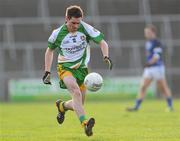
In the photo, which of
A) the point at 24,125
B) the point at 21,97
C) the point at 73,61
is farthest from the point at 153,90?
the point at 73,61

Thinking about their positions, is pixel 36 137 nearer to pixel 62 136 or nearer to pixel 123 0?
pixel 62 136

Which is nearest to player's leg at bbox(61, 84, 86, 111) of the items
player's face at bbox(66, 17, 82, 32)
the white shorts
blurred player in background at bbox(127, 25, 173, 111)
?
player's face at bbox(66, 17, 82, 32)

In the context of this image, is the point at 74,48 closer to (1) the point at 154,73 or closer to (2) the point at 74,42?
(2) the point at 74,42

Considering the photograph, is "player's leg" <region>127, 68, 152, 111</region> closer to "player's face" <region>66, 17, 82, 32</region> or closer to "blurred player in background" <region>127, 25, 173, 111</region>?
"blurred player in background" <region>127, 25, 173, 111</region>

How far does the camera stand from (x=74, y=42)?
10.6 m

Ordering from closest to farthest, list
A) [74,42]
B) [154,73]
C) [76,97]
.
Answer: [76,97]
[74,42]
[154,73]

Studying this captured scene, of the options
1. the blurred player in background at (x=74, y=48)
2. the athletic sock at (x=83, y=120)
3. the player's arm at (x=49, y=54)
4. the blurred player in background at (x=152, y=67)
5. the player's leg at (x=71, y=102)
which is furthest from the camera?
the blurred player in background at (x=152, y=67)

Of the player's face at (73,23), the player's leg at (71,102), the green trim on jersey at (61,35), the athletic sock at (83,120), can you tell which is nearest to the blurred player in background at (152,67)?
the player's leg at (71,102)

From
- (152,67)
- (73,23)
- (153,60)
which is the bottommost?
(152,67)

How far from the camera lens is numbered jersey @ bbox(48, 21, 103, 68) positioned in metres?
10.7

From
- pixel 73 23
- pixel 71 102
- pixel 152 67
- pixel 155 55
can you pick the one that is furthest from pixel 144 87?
pixel 73 23

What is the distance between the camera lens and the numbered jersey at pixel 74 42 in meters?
10.7

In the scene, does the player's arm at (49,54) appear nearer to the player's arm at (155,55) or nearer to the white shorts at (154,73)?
the player's arm at (155,55)

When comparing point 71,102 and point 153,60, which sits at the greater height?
point 153,60
